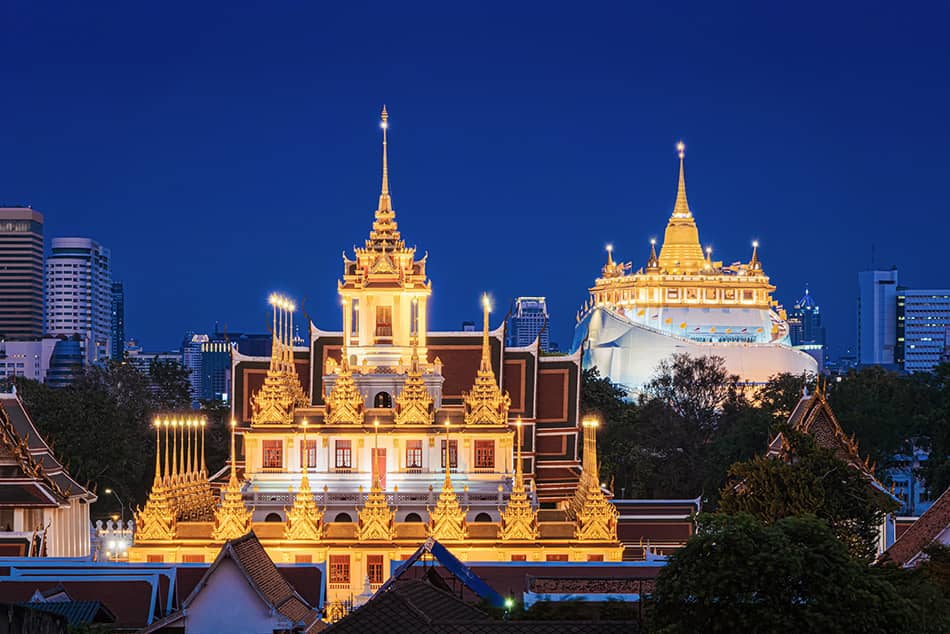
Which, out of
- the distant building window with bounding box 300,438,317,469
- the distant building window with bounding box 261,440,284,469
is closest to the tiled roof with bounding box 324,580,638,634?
the distant building window with bounding box 300,438,317,469

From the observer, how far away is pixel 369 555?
4347 centimetres

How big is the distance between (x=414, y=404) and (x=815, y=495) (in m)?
15.5

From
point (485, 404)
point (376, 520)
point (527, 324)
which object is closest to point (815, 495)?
point (376, 520)

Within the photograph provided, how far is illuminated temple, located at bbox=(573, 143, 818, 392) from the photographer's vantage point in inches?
4751

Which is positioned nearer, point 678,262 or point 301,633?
point 301,633

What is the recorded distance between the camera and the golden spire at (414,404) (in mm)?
47688

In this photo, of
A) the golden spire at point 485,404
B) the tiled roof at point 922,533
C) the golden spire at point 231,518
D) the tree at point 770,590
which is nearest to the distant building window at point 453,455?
the golden spire at point 485,404

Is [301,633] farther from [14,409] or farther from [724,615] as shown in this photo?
[14,409]

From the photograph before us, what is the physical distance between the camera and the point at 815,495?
35594 millimetres

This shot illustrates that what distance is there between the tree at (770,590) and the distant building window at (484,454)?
82.5 ft

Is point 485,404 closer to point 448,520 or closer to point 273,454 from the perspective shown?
point 448,520

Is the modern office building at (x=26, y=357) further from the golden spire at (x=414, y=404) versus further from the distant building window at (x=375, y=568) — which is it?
the distant building window at (x=375, y=568)

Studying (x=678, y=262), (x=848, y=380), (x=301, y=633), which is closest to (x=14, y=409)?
(x=301, y=633)

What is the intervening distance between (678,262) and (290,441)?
8266 cm
